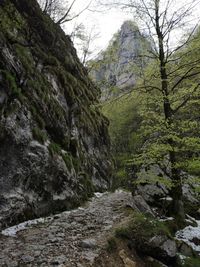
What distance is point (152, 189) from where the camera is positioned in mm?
13547

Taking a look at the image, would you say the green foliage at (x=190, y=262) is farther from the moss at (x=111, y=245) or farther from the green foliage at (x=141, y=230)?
the moss at (x=111, y=245)

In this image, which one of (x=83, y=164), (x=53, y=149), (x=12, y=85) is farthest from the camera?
(x=83, y=164)

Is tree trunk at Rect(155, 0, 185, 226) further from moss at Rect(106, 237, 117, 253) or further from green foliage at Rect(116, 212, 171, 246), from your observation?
moss at Rect(106, 237, 117, 253)

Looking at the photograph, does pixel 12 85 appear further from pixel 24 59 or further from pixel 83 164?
pixel 83 164

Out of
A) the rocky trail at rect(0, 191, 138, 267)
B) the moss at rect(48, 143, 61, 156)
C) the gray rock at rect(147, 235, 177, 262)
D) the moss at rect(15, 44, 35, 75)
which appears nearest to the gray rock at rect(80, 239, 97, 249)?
the rocky trail at rect(0, 191, 138, 267)

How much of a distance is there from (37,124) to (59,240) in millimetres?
5074

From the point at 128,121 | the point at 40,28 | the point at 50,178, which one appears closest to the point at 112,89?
the point at 50,178

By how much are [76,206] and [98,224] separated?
3246mm

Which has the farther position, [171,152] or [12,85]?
[171,152]

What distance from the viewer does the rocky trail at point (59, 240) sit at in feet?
20.8

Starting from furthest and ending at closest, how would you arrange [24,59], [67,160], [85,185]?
[85,185] → [67,160] → [24,59]

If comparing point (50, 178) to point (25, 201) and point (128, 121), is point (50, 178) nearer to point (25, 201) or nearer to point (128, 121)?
point (25, 201)

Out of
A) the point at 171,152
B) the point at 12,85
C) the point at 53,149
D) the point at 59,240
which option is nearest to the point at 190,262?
the point at 59,240

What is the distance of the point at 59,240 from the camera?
7.52 meters
